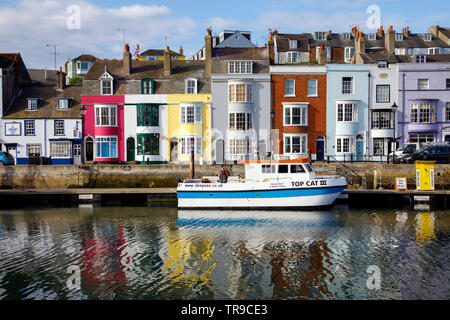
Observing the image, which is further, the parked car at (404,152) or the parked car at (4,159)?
the parked car at (4,159)

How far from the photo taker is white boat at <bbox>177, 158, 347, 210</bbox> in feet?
83.3

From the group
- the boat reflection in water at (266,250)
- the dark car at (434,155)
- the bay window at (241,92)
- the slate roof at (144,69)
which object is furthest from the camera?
the slate roof at (144,69)

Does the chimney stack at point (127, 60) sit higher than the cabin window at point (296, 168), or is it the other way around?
the chimney stack at point (127, 60)

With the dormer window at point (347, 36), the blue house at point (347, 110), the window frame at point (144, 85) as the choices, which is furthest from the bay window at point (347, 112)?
the dormer window at point (347, 36)

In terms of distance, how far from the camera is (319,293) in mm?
12359

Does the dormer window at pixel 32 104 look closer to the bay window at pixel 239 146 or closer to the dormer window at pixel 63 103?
the dormer window at pixel 63 103

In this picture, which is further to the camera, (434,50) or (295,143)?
(434,50)

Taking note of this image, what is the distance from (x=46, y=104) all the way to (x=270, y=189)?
26.5m

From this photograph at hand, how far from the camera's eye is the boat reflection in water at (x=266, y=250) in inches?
506

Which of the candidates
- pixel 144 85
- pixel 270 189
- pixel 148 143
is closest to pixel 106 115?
pixel 144 85

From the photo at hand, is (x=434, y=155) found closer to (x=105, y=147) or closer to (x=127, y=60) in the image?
(x=105, y=147)

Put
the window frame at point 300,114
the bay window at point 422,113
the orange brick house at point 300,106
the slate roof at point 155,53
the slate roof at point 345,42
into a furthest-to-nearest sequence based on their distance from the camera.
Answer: the slate roof at point 155,53 < the slate roof at point 345,42 < the bay window at point 422,113 < the orange brick house at point 300,106 < the window frame at point 300,114

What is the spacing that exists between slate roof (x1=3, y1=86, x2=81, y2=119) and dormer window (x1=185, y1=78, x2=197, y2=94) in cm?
1089

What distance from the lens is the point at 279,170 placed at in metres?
26.0
